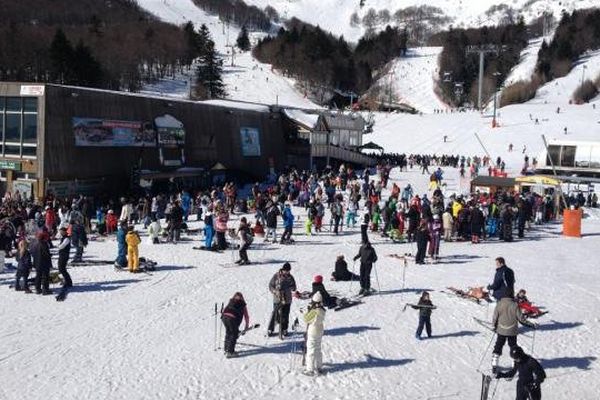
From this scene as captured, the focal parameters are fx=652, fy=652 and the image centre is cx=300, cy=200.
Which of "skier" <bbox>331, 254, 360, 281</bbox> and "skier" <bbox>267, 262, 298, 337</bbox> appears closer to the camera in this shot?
"skier" <bbox>267, 262, 298, 337</bbox>

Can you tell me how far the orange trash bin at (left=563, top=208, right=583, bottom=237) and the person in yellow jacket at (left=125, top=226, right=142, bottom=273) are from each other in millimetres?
14834

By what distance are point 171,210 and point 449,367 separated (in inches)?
399

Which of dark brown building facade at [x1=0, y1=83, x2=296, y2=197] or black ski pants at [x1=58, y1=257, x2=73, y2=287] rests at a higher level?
dark brown building facade at [x1=0, y1=83, x2=296, y2=197]

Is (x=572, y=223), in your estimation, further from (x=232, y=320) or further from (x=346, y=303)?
(x=232, y=320)

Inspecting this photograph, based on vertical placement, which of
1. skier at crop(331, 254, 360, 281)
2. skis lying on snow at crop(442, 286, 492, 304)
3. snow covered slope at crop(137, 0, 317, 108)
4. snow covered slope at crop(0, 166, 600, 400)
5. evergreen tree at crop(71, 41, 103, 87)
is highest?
snow covered slope at crop(137, 0, 317, 108)

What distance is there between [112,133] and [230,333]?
19041mm

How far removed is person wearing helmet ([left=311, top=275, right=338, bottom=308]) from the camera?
11.3 metres

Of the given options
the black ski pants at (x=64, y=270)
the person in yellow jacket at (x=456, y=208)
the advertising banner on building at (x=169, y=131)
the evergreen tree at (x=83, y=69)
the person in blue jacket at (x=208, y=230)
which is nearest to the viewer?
the black ski pants at (x=64, y=270)

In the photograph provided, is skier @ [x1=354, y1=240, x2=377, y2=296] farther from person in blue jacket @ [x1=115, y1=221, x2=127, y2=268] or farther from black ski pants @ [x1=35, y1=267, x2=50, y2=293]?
black ski pants @ [x1=35, y1=267, x2=50, y2=293]

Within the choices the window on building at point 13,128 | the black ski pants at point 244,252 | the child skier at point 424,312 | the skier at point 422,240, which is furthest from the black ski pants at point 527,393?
the window on building at point 13,128

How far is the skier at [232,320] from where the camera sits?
994 centimetres

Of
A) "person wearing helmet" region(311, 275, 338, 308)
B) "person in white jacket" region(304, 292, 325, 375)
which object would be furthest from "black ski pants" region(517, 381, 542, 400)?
"person wearing helmet" region(311, 275, 338, 308)

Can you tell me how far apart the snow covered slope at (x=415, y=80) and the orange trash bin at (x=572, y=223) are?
8506 cm

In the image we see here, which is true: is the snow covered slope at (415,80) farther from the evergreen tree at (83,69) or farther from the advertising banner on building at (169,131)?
the advertising banner on building at (169,131)
